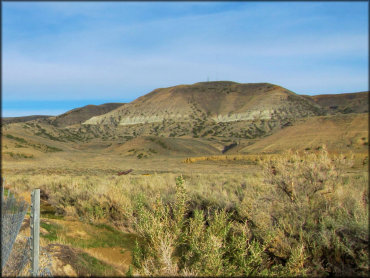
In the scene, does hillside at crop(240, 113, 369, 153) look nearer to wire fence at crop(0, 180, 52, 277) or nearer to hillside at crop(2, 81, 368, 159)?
hillside at crop(2, 81, 368, 159)

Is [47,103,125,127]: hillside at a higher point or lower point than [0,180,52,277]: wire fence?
higher

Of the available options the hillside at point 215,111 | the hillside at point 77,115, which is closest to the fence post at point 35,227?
the hillside at point 215,111

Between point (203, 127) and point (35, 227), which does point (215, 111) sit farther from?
point (35, 227)

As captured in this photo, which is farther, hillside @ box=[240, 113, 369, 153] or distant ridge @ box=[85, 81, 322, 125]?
distant ridge @ box=[85, 81, 322, 125]

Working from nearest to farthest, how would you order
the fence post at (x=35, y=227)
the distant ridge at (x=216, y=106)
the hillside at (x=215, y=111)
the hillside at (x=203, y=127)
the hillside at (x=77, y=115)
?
1. the fence post at (x=35, y=227)
2. the hillside at (x=203, y=127)
3. the hillside at (x=215, y=111)
4. the distant ridge at (x=216, y=106)
5. the hillside at (x=77, y=115)

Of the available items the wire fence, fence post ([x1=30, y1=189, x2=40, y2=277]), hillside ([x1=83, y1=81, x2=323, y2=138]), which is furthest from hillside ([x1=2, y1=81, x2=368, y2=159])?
fence post ([x1=30, y1=189, x2=40, y2=277])

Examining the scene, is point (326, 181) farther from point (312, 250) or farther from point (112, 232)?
point (112, 232)

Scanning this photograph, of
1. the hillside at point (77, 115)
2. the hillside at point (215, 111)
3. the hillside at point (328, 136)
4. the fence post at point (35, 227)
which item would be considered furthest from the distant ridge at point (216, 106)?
the fence post at point (35, 227)

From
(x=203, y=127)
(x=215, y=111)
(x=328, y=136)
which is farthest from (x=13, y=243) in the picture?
(x=215, y=111)

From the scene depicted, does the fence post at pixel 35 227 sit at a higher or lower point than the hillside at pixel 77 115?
lower

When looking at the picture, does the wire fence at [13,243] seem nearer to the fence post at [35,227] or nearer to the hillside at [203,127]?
the fence post at [35,227]

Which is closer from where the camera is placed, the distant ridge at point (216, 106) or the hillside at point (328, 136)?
the hillside at point (328, 136)

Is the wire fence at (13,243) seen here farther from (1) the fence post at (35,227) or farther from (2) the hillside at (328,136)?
(2) the hillside at (328,136)

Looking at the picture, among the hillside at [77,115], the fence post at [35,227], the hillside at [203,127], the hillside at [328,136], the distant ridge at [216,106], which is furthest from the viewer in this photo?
the hillside at [77,115]
